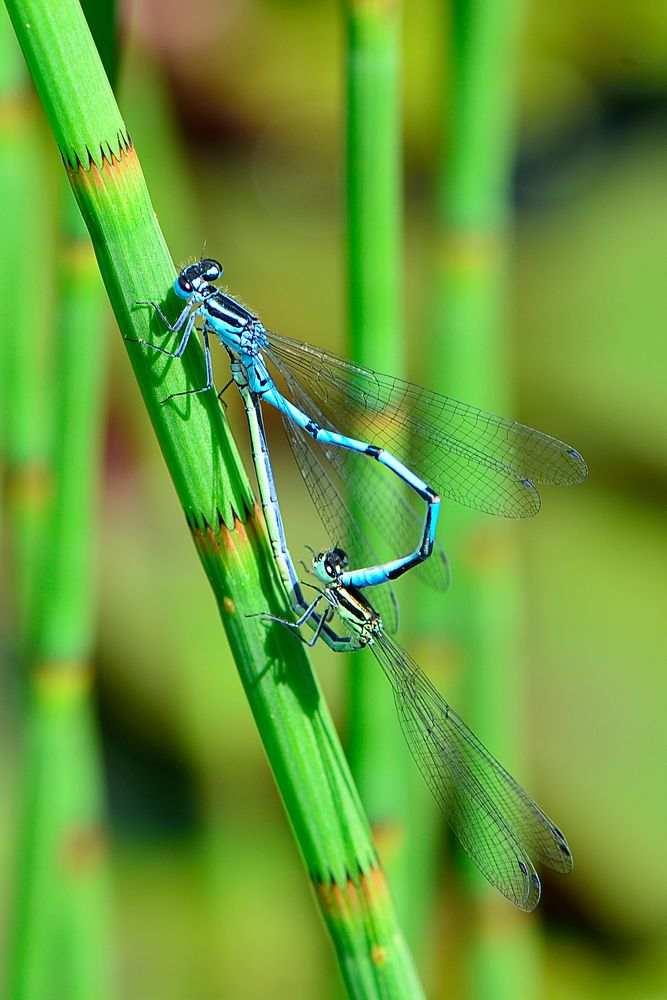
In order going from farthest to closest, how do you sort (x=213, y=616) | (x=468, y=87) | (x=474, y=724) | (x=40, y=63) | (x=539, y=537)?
(x=539, y=537), (x=213, y=616), (x=474, y=724), (x=468, y=87), (x=40, y=63)

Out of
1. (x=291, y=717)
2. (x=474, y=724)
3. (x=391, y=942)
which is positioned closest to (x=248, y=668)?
(x=291, y=717)

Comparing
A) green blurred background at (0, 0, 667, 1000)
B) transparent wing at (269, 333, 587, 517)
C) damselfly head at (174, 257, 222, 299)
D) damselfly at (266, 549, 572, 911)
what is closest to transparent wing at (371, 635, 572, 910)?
damselfly at (266, 549, 572, 911)

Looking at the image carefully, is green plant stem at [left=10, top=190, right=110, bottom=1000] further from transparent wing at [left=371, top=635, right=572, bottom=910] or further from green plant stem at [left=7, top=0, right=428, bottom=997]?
transparent wing at [left=371, top=635, right=572, bottom=910]

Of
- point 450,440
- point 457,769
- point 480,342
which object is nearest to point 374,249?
point 480,342

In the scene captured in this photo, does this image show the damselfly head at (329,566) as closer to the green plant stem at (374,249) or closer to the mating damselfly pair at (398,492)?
the mating damselfly pair at (398,492)

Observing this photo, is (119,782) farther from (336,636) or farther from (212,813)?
(336,636)

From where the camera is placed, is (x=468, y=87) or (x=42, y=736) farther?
(x=42, y=736)

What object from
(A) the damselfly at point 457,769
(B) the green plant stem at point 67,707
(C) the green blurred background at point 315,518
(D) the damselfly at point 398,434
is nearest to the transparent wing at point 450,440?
(D) the damselfly at point 398,434
